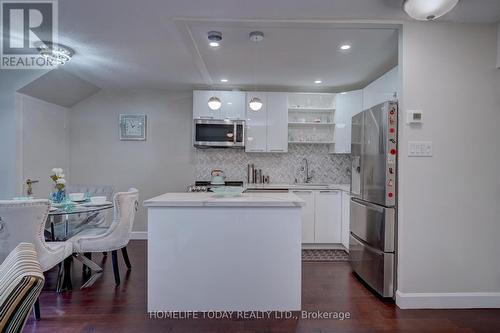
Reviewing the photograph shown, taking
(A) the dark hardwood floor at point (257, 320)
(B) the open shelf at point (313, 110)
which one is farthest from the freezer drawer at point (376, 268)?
(B) the open shelf at point (313, 110)

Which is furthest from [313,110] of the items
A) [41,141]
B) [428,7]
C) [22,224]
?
[41,141]

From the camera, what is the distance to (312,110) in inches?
179

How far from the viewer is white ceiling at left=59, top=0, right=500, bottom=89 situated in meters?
2.20

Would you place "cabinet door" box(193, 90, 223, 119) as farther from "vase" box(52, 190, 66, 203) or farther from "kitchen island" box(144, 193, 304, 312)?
"kitchen island" box(144, 193, 304, 312)

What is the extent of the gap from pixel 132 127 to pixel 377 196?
382cm

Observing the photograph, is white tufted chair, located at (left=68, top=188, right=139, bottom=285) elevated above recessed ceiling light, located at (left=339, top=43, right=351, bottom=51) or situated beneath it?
situated beneath

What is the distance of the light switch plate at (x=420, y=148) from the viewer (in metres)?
2.43

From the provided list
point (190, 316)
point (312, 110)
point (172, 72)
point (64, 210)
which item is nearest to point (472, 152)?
point (312, 110)

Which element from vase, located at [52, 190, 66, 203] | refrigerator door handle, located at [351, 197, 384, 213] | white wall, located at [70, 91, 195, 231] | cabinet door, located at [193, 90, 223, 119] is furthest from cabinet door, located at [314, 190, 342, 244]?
vase, located at [52, 190, 66, 203]

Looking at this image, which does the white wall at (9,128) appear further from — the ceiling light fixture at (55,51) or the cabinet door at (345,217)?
the cabinet door at (345,217)

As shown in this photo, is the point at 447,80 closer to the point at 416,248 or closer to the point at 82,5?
the point at 416,248

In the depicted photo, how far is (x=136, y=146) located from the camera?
4688 mm

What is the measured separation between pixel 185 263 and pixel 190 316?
426 mm

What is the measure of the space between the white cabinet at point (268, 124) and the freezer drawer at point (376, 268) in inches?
77.2
